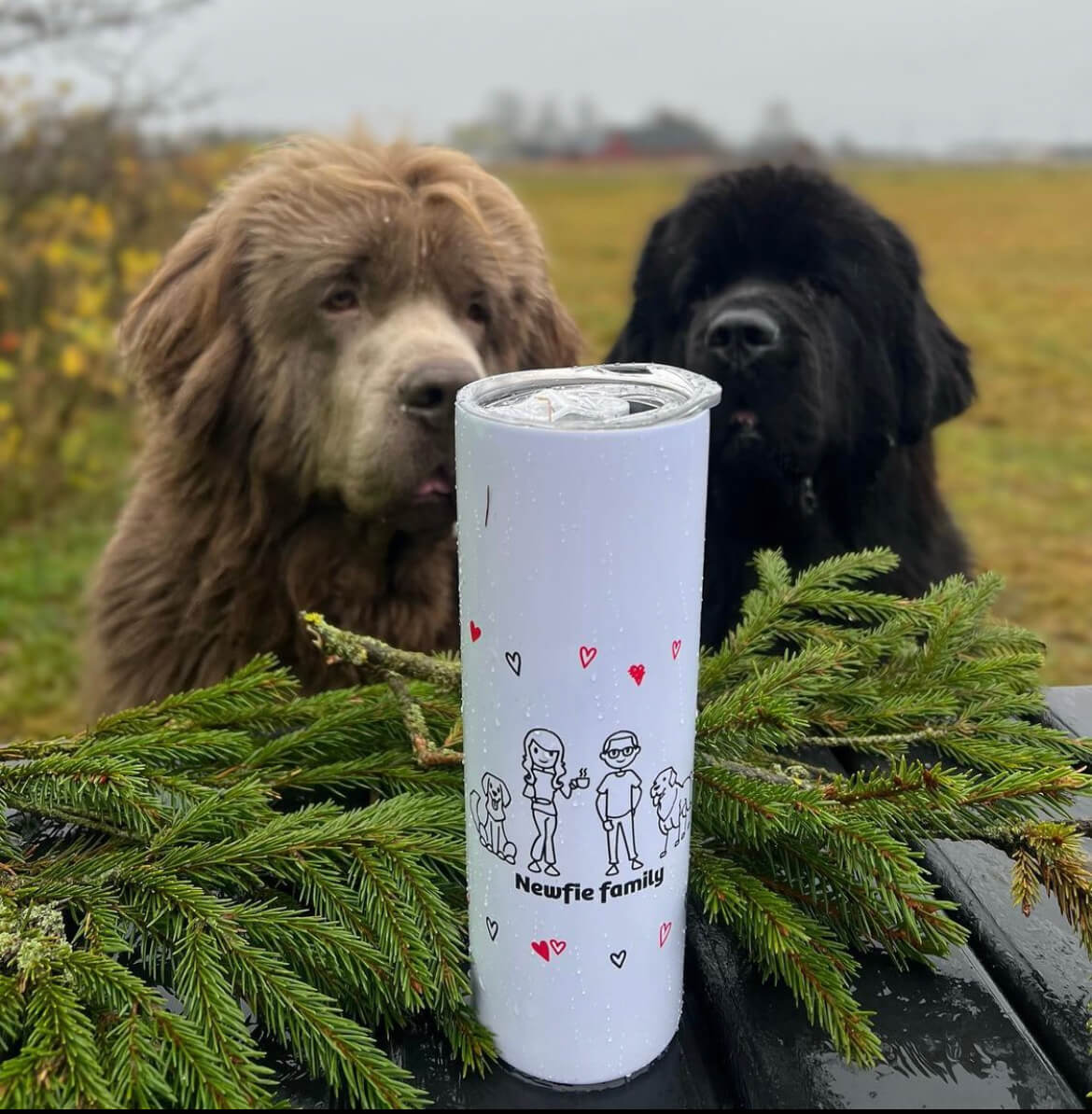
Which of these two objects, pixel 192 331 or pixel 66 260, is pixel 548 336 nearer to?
pixel 192 331

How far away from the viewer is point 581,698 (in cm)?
83

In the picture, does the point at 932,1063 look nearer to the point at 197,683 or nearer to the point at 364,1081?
the point at 364,1081

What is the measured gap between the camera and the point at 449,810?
1.12 meters

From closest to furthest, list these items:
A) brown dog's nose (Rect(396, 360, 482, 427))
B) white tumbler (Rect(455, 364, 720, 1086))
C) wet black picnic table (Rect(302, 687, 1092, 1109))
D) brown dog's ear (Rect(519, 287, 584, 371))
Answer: white tumbler (Rect(455, 364, 720, 1086)), wet black picnic table (Rect(302, 687, 1092, 1109)), brown dog's nose (Rect(396, 360, 482, 427)), brown dog's ear (Rect(519, 287, 584, 371))

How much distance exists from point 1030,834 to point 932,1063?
0.24 meters

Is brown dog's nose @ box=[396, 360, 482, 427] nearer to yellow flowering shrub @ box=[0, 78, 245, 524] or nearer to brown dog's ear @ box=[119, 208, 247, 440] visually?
brown dog's ear @ box=[119, 208, 247, 440]

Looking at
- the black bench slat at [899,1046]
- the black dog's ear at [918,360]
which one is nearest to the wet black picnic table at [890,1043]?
the black bench slat at [899,1046]

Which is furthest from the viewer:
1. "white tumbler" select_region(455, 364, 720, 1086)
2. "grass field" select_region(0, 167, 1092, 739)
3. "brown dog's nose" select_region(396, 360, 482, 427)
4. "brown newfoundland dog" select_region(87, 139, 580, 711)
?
"grass field" select_region(0, 167, 1092, 739)

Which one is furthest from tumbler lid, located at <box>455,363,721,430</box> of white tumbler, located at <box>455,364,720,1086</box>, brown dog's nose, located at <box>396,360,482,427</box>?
brown dog's nose, located at <box>396,360,482,427</box>

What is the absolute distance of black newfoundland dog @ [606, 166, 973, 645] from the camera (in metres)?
1.75

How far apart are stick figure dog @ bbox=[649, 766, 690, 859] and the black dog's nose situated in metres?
0.94

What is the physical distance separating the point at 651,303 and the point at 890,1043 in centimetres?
133

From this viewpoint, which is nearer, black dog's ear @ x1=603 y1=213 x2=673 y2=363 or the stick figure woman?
the stick figure woman

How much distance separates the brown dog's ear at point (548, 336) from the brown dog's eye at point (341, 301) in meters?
0.33
